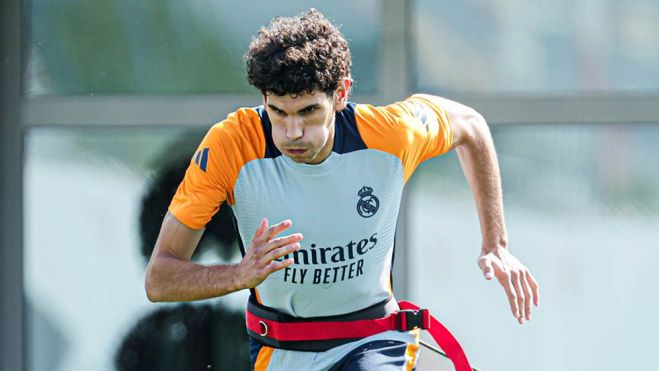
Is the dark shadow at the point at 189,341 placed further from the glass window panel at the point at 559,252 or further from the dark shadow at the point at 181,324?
the glass window panel at the point at 559,252

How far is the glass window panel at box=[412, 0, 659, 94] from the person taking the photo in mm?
6105

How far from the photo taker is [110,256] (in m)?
6.18

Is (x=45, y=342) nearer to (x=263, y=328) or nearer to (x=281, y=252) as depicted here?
(x=263, y=328)

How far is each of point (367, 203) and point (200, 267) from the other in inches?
24.4

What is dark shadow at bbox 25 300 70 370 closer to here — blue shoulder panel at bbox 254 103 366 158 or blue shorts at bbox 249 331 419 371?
blue shorts at bbox 249 331 419 371

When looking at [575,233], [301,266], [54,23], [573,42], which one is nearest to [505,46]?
[573,42]

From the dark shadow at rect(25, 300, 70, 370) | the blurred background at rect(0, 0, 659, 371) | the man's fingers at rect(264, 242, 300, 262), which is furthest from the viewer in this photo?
the dark shadow at rect(25, 300, 70, 370)

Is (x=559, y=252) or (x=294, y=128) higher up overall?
(x=294, y=128)

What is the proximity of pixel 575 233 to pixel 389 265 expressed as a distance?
89.0 inches

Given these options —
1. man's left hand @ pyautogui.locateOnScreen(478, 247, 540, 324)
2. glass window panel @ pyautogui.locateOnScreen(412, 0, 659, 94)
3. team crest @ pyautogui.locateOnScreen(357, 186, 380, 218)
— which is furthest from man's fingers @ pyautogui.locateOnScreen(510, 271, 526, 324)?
glass window panel @ pyautogui.locateOnScreen(412, 0, 659, 94)

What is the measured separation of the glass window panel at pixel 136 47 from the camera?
6.15 m

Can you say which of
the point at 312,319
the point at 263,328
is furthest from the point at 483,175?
the point at 263,328

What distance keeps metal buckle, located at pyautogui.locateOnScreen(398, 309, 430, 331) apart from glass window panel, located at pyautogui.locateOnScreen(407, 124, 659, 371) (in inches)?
82.8

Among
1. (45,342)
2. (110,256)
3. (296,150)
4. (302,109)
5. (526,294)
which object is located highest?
(302,109)
